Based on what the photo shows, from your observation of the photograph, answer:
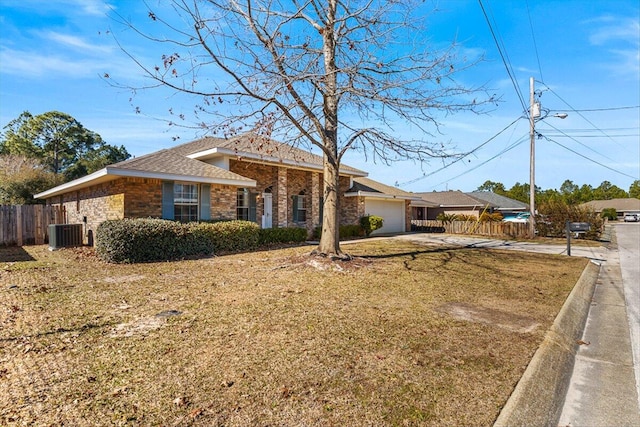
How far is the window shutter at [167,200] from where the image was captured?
12.2 metres

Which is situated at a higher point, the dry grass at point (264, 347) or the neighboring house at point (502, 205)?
the neighboring house at point (502, 205)

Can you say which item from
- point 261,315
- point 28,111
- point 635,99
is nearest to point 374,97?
point 261,315

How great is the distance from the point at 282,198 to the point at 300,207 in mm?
1582

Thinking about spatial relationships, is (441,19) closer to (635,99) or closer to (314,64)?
(314,64)

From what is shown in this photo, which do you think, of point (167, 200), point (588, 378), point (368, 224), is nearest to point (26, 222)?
point (167, 200)

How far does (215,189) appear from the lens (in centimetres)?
1360

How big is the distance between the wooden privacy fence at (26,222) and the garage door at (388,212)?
1675cm

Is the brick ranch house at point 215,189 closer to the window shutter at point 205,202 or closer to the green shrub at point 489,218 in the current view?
the window shutter at point 205,202

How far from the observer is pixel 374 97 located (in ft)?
23.5

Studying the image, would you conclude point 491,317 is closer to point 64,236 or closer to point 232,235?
point 232,235

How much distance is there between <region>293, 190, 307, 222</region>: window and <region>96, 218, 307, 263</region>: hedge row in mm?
5398

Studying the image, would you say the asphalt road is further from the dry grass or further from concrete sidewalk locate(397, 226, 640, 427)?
the dry grass

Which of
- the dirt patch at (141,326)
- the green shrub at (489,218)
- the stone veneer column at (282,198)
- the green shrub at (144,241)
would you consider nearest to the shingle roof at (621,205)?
the green shrub at (489,218)

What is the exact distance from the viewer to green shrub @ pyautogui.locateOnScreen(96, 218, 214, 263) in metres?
9.47
